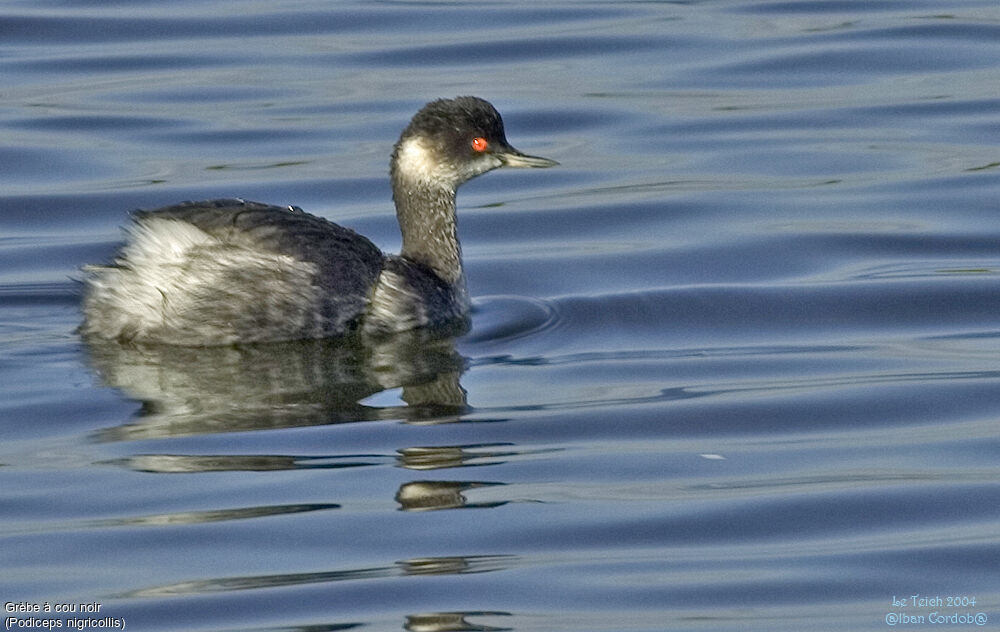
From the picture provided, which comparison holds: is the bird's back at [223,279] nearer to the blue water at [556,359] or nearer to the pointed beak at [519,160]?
the blue water at [556,359]

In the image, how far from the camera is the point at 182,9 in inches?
651

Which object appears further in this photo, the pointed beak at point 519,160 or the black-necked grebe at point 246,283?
the pointed beak at point 519,160

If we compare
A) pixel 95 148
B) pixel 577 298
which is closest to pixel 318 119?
pixel 95 148

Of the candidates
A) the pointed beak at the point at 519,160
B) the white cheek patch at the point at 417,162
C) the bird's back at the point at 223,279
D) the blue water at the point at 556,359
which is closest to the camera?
the blue water at the point at 556,359

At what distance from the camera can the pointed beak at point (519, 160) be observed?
30.1ft

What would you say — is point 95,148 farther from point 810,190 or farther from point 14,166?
Result: point 810,190

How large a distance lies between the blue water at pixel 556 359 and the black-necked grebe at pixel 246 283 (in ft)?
0.42

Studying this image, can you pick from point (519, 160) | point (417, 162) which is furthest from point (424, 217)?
point (519, 160)

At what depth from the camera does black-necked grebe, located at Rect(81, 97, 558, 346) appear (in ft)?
25.9

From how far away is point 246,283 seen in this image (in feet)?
26.3

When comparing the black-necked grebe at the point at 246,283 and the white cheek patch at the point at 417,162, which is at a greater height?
the white cheek patch at the point at 417,162

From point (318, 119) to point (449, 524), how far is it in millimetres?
7687

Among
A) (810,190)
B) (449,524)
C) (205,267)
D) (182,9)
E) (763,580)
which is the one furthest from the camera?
(182,9)

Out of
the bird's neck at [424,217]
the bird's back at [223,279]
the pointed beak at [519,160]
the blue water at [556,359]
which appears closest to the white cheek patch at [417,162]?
the bird's neck at [424,217]
